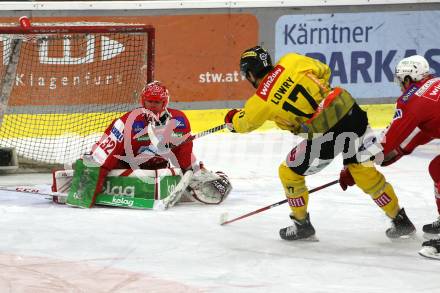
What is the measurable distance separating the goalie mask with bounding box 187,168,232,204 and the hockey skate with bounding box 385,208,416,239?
1.35 meters

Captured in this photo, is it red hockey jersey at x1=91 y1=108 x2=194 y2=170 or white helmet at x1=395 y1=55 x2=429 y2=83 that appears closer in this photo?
white helmet at x1=395 y1=55 x2=429 y2=83

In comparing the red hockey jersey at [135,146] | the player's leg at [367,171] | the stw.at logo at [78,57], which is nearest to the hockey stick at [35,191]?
the red hockey jersey at [135,146]

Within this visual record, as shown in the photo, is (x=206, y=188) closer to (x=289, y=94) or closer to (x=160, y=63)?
(x=289, y=94)

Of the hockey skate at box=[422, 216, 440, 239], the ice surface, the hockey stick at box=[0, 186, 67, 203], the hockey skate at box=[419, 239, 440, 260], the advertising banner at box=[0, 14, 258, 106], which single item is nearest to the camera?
the ice surface

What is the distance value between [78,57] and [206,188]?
7.24 ft

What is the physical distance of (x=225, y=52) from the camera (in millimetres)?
9039

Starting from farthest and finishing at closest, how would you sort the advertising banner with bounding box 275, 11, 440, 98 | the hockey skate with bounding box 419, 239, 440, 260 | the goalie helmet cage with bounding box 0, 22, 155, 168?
the advertising banner with bounding box 275, 11, 440, 98 → the goalie helmet cage with bounding box 0, 22, 155, 168 → the hockey skate with bounding box 419, 239, 440, 260

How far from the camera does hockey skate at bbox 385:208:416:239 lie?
17.6 ft

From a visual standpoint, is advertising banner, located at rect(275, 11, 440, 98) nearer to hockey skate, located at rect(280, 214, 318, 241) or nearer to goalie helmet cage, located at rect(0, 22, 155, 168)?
goalie helmet cage, located at rect(0, 22, 155, 168)

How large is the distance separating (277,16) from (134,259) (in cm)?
452

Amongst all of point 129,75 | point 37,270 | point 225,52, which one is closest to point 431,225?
point 37,270

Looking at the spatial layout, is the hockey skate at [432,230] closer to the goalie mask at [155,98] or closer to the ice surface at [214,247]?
the ice surface at [214,247]

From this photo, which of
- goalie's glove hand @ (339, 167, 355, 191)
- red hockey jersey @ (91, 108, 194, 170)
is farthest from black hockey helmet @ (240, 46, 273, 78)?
red hockey jersey @ (91, 108, 194, 170)

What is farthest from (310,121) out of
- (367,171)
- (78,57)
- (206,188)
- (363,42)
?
(363,42)
